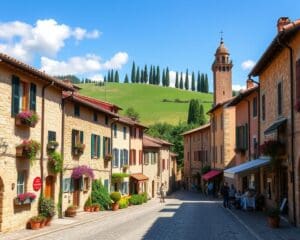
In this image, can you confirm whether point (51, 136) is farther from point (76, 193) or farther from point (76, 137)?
point (76, 193)

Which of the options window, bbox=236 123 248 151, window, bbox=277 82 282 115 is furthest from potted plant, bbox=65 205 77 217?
window, bbox=236 123 248 151

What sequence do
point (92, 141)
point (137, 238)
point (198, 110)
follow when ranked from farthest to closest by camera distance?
point (198, 110) < point (92, 141) < point (137, 238)

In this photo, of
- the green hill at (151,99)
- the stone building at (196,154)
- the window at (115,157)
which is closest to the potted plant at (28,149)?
the window at (115,157)

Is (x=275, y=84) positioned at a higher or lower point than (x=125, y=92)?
lower

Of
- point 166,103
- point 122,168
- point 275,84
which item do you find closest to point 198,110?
point 166,103

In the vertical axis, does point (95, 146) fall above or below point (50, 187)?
above

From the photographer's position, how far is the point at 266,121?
26.2m

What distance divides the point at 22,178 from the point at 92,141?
11.1 metres

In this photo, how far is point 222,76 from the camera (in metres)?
67.3

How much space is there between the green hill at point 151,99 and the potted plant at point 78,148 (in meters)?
95.6

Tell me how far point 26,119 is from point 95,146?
1284cm

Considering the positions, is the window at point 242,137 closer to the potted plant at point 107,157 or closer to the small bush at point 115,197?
the potted plant at point 107,157

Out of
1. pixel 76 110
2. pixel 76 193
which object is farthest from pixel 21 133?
pixel 76 193

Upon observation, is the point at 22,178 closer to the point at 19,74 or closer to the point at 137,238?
the point at 19,74
